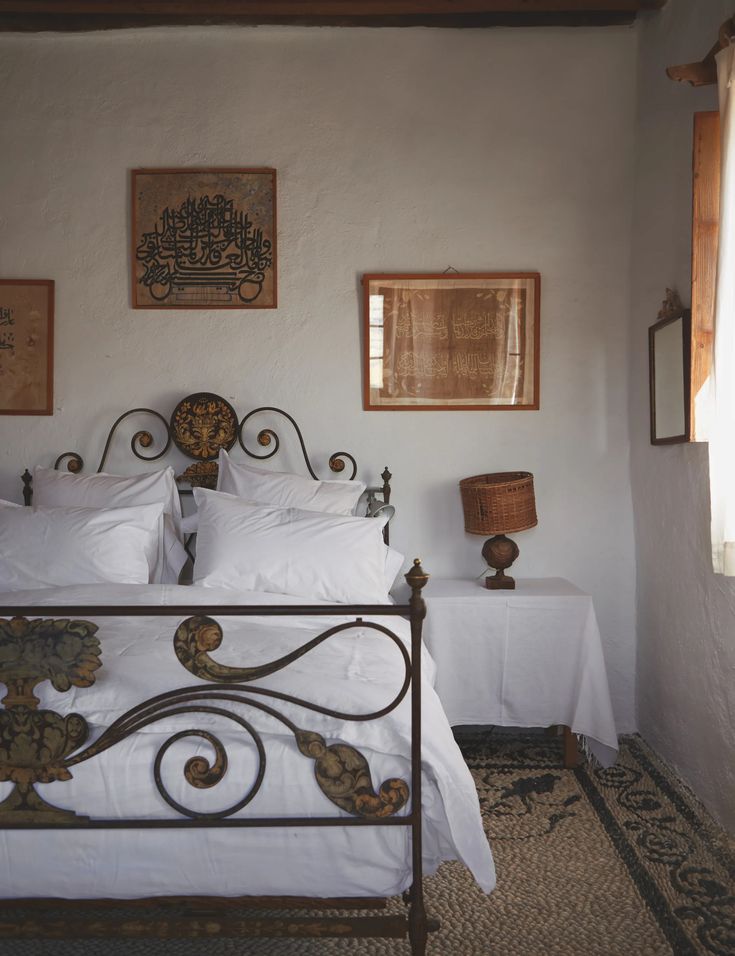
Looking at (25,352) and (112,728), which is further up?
(25,352)

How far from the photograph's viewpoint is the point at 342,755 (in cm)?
143

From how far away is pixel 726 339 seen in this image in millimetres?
2008

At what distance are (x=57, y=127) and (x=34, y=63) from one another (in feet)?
0.93

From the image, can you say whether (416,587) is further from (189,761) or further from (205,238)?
(205,238)

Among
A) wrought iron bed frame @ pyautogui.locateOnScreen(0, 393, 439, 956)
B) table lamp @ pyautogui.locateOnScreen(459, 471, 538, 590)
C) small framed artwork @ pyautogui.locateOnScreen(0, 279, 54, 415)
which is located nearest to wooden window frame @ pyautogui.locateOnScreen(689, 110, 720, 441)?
table lamp @ pyautogui.locateOnScreen(459, 471, 538, 590)

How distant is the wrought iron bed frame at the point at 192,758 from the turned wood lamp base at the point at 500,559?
1.50m

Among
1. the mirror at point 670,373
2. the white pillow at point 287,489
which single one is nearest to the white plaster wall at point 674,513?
the mirror at point 670,373

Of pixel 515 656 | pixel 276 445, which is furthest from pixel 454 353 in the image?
pixel 515 656

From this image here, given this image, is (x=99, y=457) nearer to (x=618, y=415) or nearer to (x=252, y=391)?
(x=252, y=391)

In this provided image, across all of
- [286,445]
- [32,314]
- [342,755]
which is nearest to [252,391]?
[286,445]

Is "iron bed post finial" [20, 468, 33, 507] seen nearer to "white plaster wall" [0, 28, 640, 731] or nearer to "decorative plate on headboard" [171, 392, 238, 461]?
"white plaster wall" [0, 28, 640, 731]

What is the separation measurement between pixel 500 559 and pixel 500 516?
174mm

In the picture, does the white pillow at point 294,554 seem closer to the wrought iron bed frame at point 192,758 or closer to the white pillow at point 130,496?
the white pillow at point 130,496

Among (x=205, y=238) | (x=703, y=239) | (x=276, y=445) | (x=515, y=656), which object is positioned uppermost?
(x=205, y=238)
